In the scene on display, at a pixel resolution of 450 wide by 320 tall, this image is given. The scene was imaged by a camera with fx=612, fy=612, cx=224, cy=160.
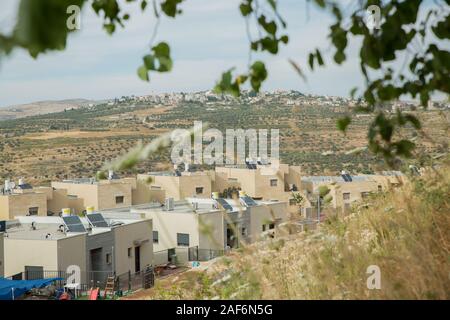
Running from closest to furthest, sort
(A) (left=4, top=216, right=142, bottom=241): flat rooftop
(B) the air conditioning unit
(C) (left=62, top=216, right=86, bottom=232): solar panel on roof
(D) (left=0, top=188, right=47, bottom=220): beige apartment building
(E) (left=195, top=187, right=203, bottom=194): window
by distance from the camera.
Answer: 1. (A) (left=4, top=216, right=142, bottom=241): flat rooftop
2. (C) (left=62, top=216, right=86, bottom=232): solar panel on roof
3. (B) the air conditioning unit
4. (D) (left=0, top=188, right=47, bottom=220): beige apartment building
5. (E) (left=195, top=187, right=203, bottom=194): window

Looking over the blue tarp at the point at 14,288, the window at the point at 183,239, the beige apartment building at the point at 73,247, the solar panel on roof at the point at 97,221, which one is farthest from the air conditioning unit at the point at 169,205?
the blue tarp at the point at 14,288

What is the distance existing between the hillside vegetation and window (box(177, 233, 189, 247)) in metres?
23.2

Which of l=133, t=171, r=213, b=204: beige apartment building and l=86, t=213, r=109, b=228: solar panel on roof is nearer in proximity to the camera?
l=86, t=213, r=109, b=228: solar panel on roof

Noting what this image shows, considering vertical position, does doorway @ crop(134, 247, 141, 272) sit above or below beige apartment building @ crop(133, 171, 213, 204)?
below

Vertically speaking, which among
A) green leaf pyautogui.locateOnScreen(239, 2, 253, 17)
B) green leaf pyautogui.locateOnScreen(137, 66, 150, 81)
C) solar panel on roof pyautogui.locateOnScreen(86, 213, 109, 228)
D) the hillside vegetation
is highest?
green leaf pyautogui.locateOnScreen(239, 2, 253, 17)

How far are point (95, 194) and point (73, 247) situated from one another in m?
13.0

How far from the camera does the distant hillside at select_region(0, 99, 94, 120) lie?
3403 inches

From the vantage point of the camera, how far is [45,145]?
53.1 meters

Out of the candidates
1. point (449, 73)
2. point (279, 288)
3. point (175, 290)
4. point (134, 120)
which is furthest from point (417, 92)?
point (134, 120)

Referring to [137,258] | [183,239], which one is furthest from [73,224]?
[183,239]

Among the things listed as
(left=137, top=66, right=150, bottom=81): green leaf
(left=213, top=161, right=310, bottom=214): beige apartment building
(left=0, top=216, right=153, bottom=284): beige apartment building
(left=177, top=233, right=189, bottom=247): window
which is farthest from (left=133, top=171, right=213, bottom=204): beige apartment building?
(left=137, top=66, right=150, bottom=81): green leaf

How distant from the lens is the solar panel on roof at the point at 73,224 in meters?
→ 21.2

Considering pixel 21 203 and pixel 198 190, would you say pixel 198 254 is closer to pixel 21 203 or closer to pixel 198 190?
pixel 21 203

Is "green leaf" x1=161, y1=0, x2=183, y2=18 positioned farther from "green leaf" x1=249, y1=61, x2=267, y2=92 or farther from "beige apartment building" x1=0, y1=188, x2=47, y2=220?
"beige apartment building" x1=0, y1=188, x2=47, y2=220
